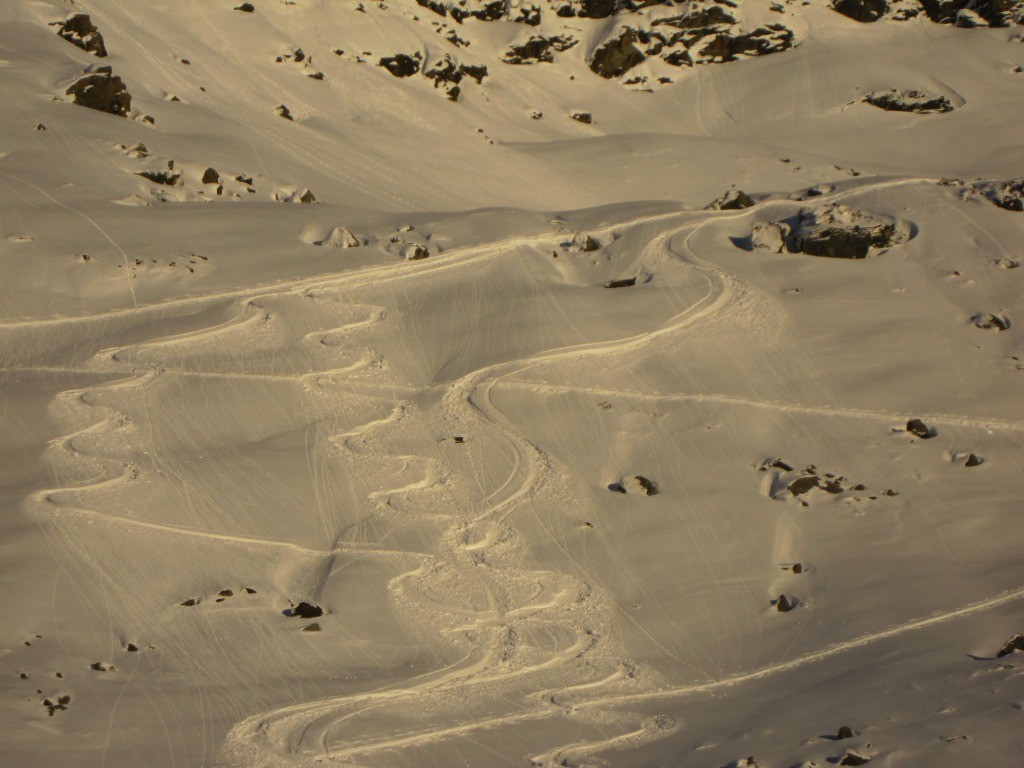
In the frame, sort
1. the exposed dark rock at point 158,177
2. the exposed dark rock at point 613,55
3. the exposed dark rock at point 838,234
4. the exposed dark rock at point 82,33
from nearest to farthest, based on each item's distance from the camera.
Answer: the exposed dark rock at point 838,234
the exposed dark rock at point 158,177
the exposed dark rock at point 82,33
the exposed dark rock at point 613,55

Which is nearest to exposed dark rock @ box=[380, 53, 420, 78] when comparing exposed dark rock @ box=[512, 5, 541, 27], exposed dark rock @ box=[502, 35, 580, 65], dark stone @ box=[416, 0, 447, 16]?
dark stone @ box=[416, 0, 447, 16]

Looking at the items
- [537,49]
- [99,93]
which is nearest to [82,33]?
[99,93]

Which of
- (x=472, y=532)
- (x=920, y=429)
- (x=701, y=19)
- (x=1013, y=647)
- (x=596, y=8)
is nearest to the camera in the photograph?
(x=1013, y=647)

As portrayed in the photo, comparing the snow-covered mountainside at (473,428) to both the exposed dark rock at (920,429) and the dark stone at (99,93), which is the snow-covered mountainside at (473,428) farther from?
the dark stone at (99,93)

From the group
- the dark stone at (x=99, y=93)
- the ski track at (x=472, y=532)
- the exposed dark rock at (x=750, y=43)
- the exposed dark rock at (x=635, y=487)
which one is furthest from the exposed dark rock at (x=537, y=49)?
the exposed dark rock at (x=635, y=487)

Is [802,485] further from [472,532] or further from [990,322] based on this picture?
[990,322]

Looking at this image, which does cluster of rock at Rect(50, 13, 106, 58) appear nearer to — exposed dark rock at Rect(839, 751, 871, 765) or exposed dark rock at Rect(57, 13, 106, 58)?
exposed dark rock at Rect(57, 13, 106, 58)
